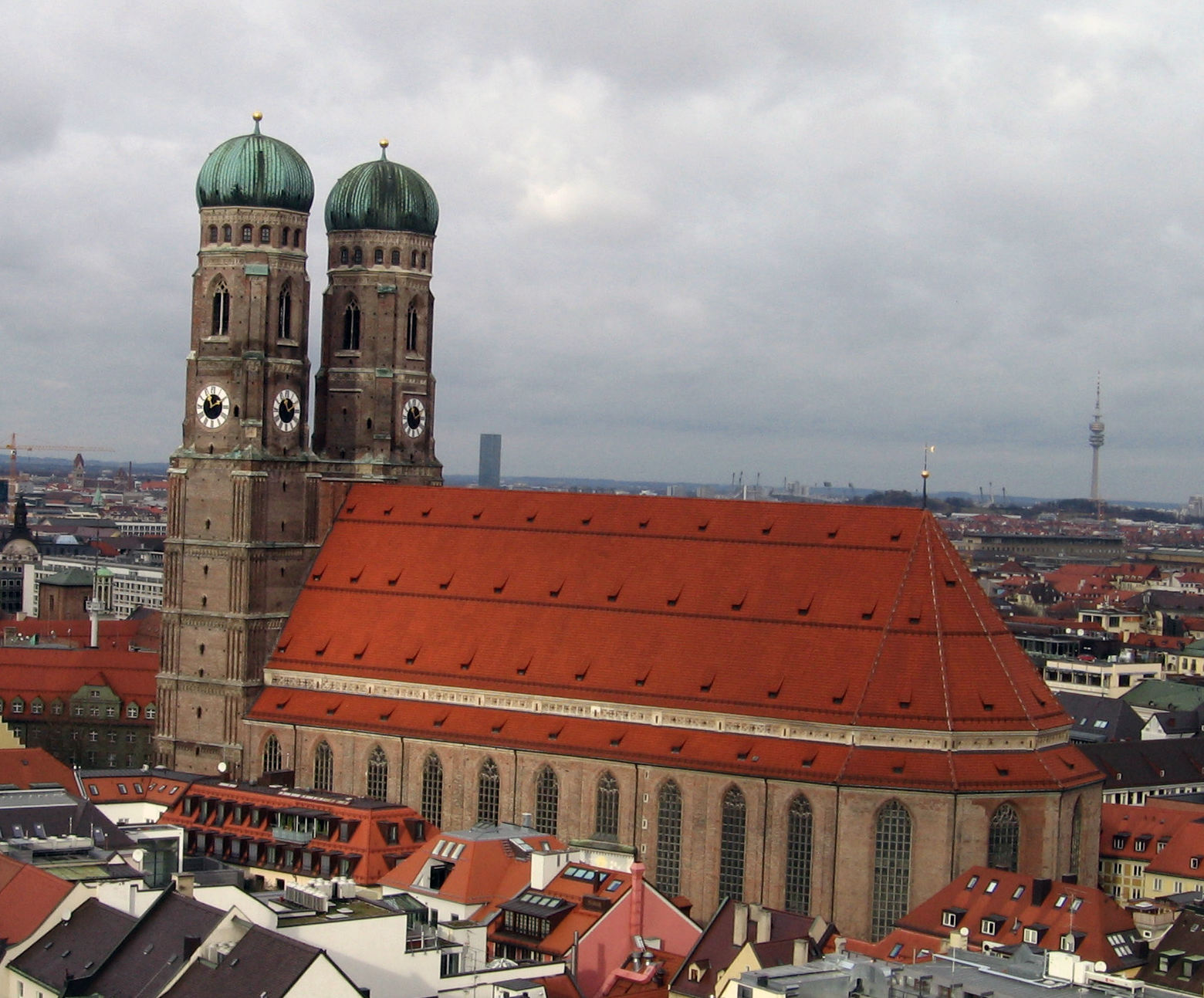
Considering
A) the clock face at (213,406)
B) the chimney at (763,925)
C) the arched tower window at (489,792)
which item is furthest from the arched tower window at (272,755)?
the chimney at (763,925)

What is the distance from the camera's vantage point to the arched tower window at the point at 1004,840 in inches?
3460

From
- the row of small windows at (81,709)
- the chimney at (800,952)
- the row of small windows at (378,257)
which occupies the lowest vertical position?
the row of small windows at (81,709)

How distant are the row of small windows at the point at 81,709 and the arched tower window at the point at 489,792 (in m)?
39.2

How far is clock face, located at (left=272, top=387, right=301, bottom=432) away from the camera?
108375 mm

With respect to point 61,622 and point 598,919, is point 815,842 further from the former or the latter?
point 61,622

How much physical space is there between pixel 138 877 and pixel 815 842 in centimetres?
3109

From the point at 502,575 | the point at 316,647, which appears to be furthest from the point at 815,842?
the point at 316,647

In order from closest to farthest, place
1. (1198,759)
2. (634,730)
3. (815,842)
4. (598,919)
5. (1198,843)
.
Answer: (598,919) < (815,842) < (634,730) < (1198,843) < (1198,759)

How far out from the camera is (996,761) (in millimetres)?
88688

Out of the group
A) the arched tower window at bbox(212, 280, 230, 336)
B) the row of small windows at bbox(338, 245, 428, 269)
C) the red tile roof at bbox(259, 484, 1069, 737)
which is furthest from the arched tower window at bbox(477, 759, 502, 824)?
the row of small windows at bbox(338, 245, 428, 269)

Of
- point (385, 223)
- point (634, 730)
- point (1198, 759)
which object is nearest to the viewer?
point (634, 730)

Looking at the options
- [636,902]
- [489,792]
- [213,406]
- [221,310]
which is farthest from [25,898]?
[221,310]

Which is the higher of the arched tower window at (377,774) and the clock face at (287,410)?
the clock face at (287,410)

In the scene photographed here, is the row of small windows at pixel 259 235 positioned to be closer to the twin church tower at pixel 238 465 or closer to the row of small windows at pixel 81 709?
the twin church tower at pixel 238 465
